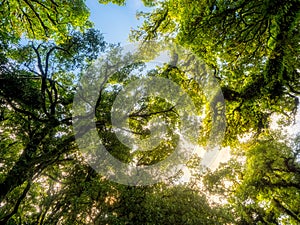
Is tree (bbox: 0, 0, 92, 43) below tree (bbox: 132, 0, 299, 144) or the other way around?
the other way around

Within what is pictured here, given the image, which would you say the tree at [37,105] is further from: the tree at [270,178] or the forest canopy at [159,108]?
the tree at [270,178]

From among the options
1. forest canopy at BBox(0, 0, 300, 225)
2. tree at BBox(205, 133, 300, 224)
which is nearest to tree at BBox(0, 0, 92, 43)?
forest canopy at BBox(0, 0, 300, 225)

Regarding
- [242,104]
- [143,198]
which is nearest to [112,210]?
[143,198]

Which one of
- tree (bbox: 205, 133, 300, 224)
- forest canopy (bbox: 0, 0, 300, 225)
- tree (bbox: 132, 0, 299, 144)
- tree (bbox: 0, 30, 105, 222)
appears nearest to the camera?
tree (bbox: 132, 0, 299, 144)

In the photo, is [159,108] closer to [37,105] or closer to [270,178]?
[37,105]

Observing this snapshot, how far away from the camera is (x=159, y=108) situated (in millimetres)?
13164

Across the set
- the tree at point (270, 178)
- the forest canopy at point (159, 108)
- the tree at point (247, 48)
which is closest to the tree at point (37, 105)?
the forest canopy at point (159, 108)

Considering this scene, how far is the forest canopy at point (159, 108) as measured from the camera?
8406mm

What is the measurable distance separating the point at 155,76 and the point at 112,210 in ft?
30.3

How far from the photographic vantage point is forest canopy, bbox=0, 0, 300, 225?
8406mm

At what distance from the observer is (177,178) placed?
15.9 m

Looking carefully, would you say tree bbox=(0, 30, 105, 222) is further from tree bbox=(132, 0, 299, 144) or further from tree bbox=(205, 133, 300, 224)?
tree bbox=(205, 133, 300, 224)

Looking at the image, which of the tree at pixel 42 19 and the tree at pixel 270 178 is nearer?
the tree at pixel 42 19

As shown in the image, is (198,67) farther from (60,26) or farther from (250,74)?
(60,26)
